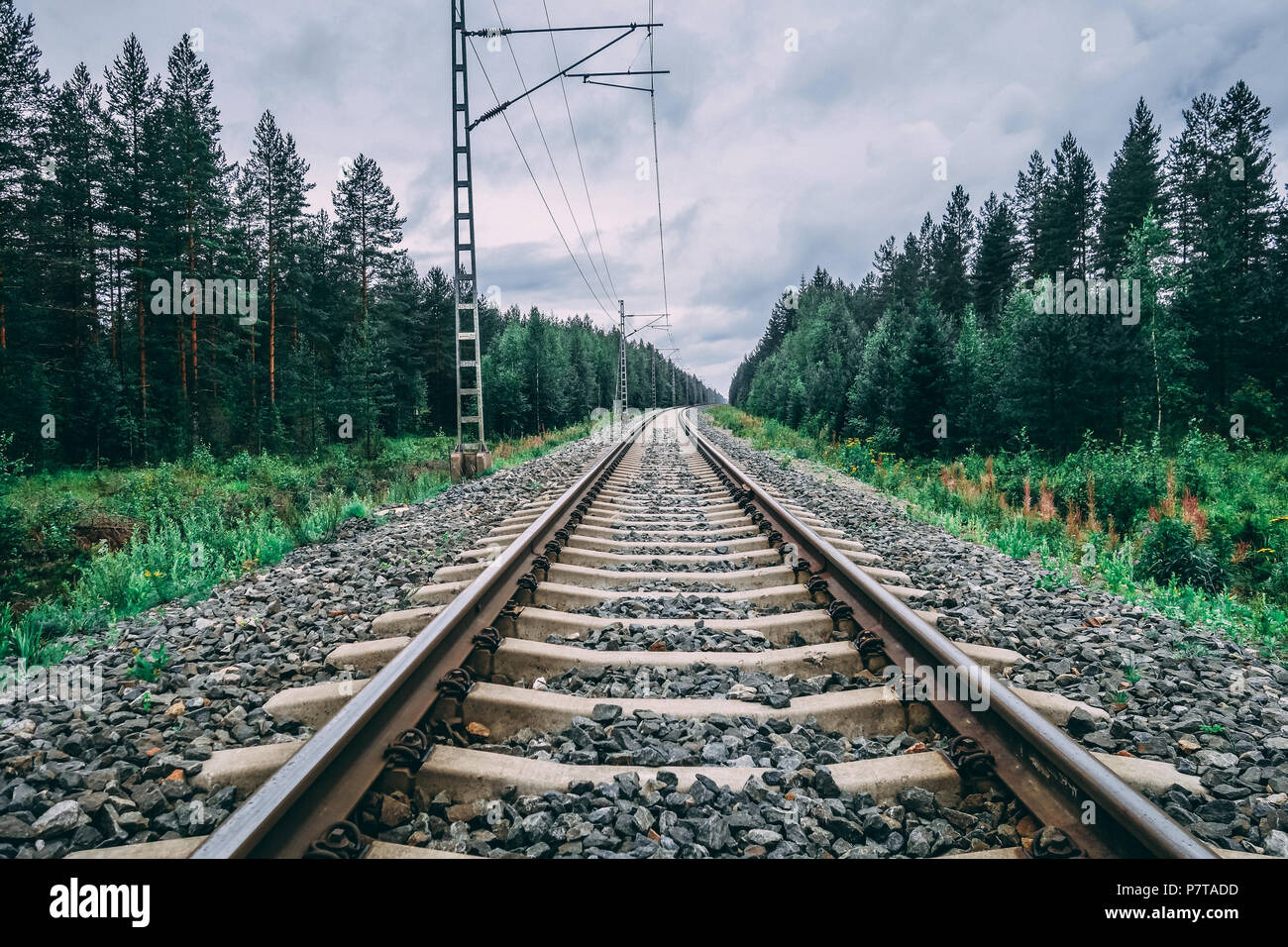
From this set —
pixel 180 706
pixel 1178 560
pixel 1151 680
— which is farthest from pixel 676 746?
pixel 1178 560

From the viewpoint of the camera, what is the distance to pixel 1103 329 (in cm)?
1448

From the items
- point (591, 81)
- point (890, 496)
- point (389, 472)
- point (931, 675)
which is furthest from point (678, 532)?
point (389, 472)

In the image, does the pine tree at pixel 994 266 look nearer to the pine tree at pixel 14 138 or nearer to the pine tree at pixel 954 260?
the pine tree at pixel 954 260

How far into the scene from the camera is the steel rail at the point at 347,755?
1410 mm

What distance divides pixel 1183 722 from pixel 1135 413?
62.4ft

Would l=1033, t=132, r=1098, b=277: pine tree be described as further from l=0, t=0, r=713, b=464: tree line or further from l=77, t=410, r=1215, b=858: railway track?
l=77, t=410, r=1215, b=858: railway track

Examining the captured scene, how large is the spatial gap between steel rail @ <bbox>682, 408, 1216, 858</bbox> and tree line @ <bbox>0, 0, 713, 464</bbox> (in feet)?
96.3

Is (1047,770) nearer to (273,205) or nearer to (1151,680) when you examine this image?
(1151,680)

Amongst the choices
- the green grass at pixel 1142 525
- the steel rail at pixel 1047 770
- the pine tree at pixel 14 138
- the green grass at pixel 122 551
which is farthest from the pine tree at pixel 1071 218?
the pine tree at pixel 14 138

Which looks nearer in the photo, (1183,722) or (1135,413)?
(1183,722)

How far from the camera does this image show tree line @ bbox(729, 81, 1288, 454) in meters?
14.3

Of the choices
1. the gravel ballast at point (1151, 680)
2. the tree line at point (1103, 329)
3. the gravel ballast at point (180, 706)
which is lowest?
the gravel ballast at point (1151, 680)
